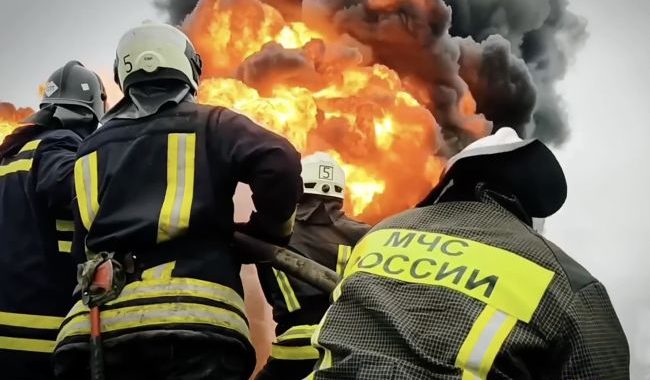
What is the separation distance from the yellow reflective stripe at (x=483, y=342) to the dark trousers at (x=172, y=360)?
1.03m

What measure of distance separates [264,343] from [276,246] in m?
3.80

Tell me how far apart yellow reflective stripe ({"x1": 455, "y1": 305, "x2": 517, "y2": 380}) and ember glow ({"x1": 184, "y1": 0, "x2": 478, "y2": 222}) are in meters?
6.39

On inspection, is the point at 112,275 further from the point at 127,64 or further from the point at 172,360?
the point at 127,64

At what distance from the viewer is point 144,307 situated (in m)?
2.56

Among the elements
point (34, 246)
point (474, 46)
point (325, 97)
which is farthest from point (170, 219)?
point (474, 46)

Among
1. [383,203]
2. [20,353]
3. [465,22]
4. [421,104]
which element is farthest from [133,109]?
[465,22]

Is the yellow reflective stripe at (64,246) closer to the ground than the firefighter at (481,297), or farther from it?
closer to the ground

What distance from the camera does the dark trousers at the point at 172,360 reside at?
251 centimetres

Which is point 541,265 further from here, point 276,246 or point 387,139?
point 387,139

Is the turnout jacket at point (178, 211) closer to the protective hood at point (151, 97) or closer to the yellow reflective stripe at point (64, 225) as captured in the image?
the protective hood at point (151, 97)

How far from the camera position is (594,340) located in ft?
5.71

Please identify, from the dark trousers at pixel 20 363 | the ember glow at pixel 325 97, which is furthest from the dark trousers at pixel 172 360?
the ember glow at pixel 325 97

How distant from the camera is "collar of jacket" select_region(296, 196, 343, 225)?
4477 millimetres

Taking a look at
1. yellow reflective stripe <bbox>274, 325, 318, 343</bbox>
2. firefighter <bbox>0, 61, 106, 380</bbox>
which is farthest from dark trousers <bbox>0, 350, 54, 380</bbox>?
yellow reflective stripe <bbox>274, 325, 318, 343</bbox>
